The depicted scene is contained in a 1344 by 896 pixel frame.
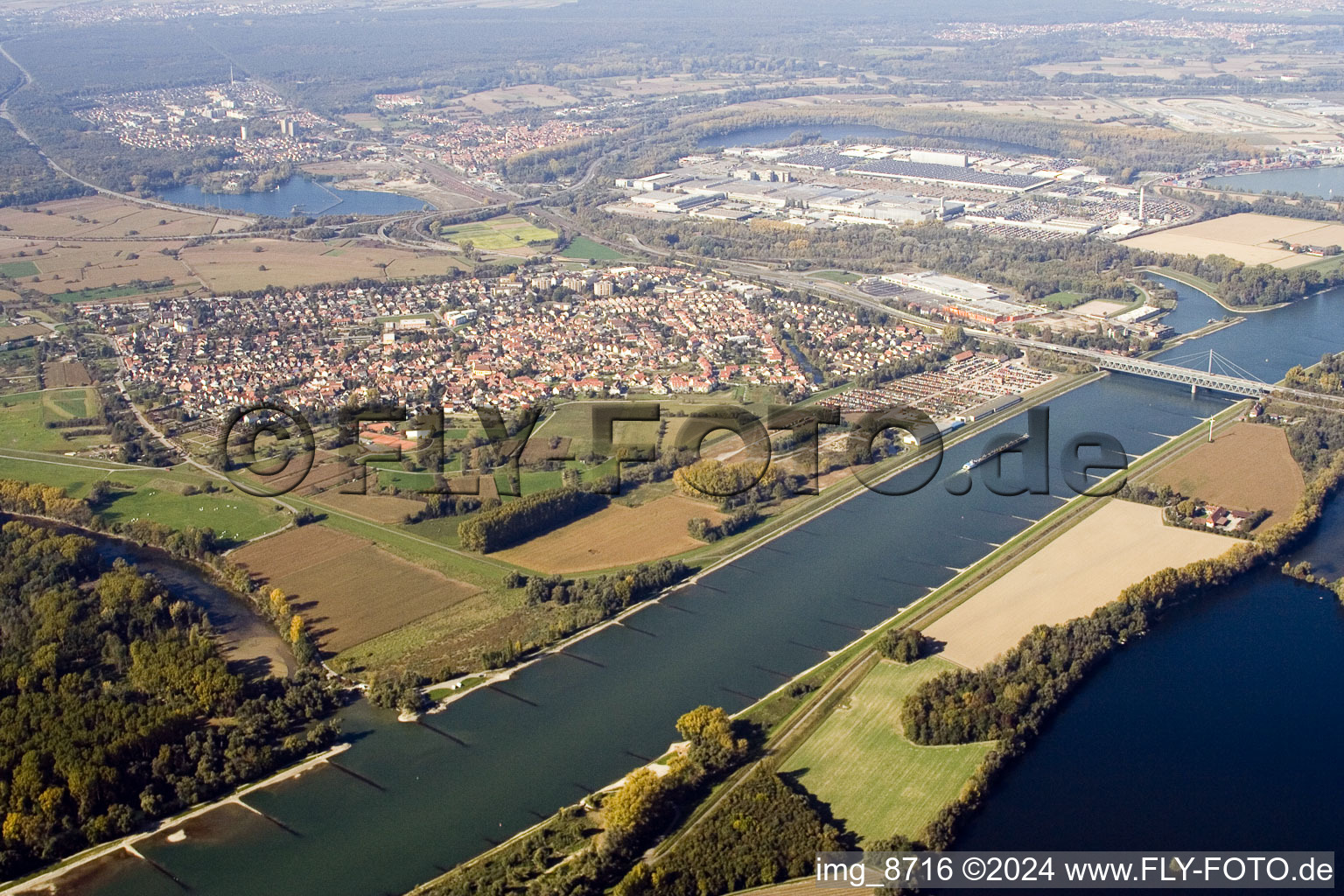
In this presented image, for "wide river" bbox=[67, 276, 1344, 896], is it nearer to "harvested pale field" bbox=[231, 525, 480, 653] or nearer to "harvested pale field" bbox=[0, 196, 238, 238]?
"harvested pale field" bbox=[231, 525, 480, 653]

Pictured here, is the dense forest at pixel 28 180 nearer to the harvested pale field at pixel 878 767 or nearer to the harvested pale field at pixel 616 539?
the harvested pale field at pixel 616 539

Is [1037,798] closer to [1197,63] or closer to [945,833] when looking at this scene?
[945,833]

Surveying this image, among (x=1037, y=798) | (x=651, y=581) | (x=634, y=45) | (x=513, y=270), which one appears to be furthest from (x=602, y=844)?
(x=634, y=45)

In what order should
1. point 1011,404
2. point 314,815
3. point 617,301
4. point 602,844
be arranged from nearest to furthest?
point 602,844 → point 314,815 → point 1011,404 → point 617,301

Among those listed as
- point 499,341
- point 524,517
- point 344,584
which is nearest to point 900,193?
point 499,341

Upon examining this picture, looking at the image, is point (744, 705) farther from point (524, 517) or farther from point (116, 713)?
Answer: point (116, 713)

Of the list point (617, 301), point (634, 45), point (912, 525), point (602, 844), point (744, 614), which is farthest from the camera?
point (634, 45)
